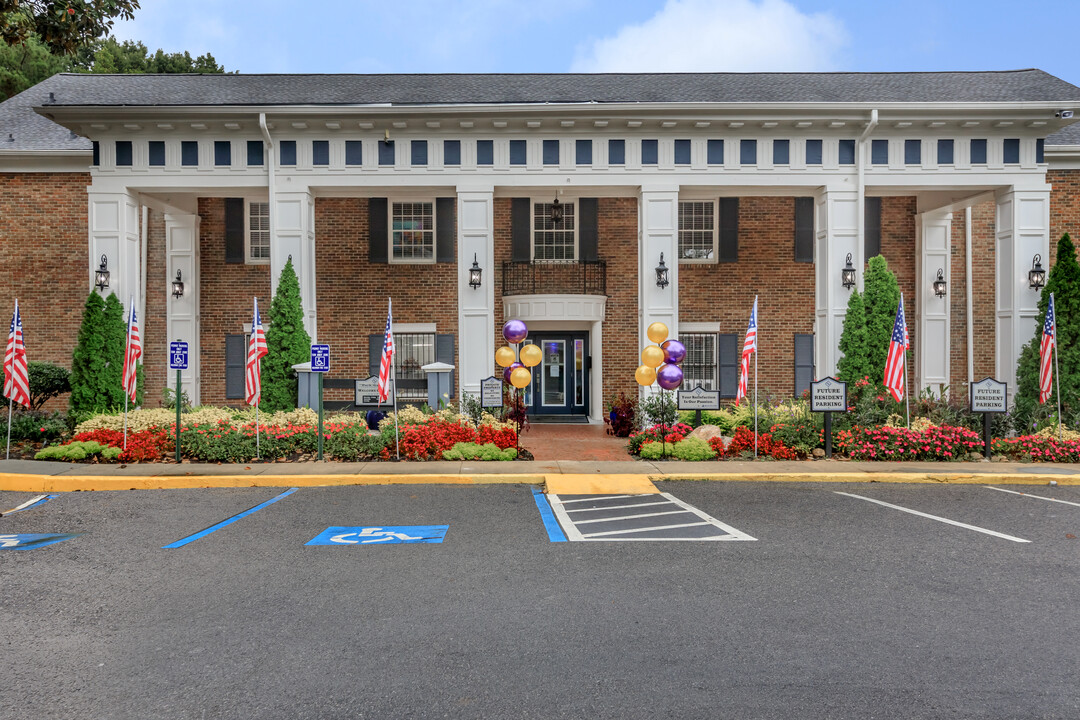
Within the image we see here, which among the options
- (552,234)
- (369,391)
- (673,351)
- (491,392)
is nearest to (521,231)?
(552,234)

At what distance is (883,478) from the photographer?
9984 mm

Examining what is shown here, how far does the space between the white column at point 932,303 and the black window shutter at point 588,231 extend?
28.9ft

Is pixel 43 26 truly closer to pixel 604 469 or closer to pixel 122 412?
pixel 122 412

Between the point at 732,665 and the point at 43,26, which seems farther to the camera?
the point at 43,26

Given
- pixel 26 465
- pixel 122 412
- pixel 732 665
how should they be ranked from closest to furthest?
pixel 732 665 < pixel 26 465 < pixel 122 412

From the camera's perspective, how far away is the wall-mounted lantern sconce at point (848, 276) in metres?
14.5

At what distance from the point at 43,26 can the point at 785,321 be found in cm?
1723

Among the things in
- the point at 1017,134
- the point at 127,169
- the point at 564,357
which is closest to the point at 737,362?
the point at 564,357

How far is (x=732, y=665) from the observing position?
11.7ft

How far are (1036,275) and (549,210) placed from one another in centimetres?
1148

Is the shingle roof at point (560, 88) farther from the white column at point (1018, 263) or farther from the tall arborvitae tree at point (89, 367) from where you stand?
the tall arborvitae tree at point (89, 367)

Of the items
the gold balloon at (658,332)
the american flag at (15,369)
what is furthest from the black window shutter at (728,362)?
the american flag at (15,369)

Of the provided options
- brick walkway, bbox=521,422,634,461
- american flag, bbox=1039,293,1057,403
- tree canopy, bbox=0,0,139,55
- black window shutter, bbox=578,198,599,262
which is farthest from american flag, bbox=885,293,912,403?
tree canopy, bbox=0,0,139,55

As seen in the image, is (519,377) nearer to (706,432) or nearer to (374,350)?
(706,432)
